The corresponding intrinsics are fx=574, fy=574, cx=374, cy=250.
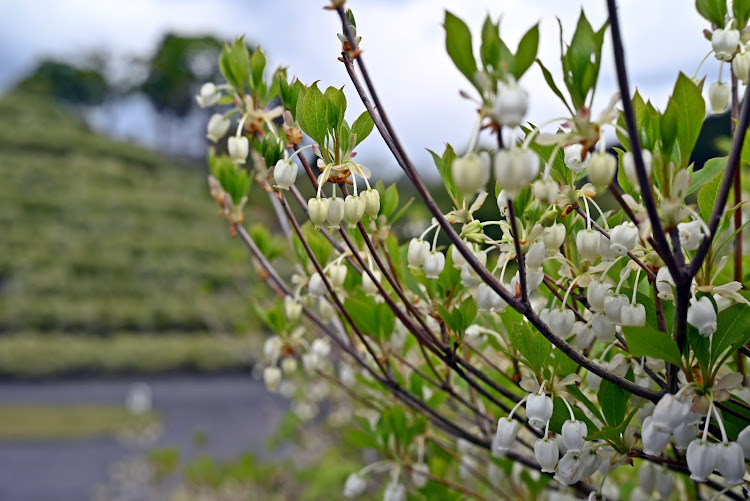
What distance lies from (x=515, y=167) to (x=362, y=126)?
26 cm

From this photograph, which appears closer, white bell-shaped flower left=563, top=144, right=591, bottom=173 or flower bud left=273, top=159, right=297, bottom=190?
A: white bell-shaped flower left=563, top=144, right=591, bottom=173

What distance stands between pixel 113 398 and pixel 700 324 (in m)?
A: 8.72

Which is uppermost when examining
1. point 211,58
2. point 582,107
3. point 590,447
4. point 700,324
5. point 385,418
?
point 582,107

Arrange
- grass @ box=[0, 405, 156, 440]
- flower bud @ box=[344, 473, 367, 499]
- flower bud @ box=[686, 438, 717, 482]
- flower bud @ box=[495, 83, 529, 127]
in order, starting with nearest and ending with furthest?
flower bud @ box=[495, 83, 529, 127]
flower bud @ box=[686, 438, 717, 482]
flower bud @ box=[344, 473, 367, 499]
grass @ box=[0, 405, 156, 440]

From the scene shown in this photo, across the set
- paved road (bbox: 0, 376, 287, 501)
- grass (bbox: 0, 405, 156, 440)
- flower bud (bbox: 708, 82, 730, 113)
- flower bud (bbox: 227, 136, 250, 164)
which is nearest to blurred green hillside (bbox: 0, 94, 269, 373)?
paved road (bbox: 0, 376, 287, 501)

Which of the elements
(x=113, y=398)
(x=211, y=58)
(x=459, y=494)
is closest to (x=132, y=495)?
(x=113, y=398)

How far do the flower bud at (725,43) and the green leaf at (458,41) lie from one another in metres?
0.36

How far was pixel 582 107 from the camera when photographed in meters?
0.42

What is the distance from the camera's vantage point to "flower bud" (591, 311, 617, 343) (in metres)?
0.54

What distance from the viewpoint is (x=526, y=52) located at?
0.39m

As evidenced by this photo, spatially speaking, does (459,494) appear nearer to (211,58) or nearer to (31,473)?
(31,473)

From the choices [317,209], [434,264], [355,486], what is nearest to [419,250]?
[434,264]

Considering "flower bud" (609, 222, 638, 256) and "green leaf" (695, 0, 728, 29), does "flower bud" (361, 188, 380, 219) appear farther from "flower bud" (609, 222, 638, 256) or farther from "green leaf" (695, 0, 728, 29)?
"green leaf" (695, 0, 728, 29)

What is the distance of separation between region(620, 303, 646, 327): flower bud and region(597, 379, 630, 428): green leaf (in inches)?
3.2
